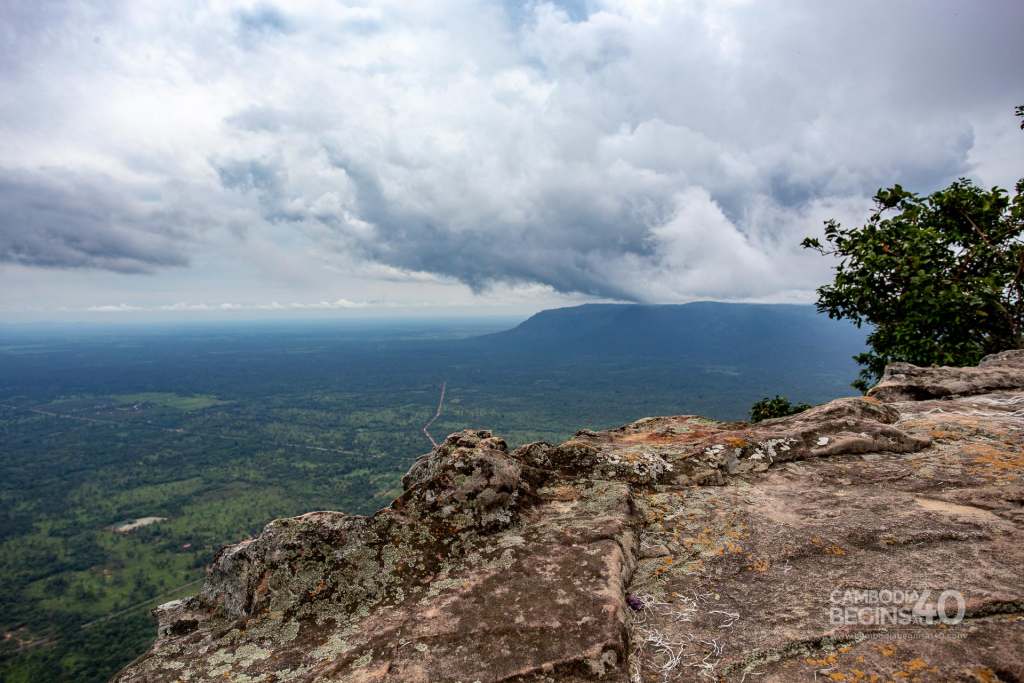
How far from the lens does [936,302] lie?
14.6 m

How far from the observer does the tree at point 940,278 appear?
48.6ft

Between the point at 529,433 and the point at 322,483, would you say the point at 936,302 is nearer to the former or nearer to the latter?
the point at 322,483

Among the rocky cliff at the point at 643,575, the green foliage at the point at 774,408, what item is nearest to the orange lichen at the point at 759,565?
the rocky cliff at the point at 643,575

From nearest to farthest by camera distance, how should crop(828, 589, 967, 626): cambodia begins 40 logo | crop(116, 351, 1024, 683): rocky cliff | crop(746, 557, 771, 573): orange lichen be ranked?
crop(116, 351, 1024, 683): rocky cliff < crop(828, 589, 967, 626): cambodia begins 40 logo < crop(746, 557, 771, 573): orange lichen

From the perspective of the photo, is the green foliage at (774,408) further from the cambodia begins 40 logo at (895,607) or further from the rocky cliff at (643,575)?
the cambodia begins 40 logo at (895,607)

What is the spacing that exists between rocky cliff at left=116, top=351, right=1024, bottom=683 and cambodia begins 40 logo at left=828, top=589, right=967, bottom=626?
0.06ft

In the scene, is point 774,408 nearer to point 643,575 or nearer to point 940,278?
point 940,278

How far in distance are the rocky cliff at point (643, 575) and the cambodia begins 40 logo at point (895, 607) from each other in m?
0.02

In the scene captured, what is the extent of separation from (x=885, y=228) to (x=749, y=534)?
1656 centimetres

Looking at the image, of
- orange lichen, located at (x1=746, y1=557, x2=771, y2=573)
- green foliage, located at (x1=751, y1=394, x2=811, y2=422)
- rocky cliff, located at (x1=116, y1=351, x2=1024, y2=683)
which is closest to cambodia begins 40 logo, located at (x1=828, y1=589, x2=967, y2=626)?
rocky cliff, located at (x1=116, y1=351, x2=1024, y2=683)

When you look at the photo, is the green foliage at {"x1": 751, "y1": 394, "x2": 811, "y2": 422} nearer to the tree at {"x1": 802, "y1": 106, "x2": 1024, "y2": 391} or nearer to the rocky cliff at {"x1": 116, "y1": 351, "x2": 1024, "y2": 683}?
the tree at {"x1": 802, "y1": 106, "x2": 1024, "y2": 391}

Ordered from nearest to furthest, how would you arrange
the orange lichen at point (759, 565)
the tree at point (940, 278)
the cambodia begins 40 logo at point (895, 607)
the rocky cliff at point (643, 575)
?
the rocky cliff at point (643, 575)
the cambodia begins 40 logo at point (895, 607)
the orange lichen at point (759, 565)
the tree at point (940, 278)

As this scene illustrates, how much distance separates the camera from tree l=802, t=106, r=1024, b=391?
14.8m

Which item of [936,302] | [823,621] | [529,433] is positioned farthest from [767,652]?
[529,433]
